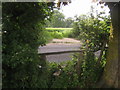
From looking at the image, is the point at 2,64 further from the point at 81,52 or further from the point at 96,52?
the point at 96,52

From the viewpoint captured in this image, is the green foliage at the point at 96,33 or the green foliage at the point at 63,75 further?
the green foliage at the point at 96,33

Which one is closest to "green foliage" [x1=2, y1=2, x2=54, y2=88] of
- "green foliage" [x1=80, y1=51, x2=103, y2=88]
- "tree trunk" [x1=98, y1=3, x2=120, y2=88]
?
"green foliage" [x1=80, y1=51, x2=103, y2=88]

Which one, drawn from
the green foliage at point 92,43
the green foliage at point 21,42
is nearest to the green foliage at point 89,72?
the green foliage at point 92,43

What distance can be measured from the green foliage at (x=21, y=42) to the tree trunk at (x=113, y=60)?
1655 millimetres

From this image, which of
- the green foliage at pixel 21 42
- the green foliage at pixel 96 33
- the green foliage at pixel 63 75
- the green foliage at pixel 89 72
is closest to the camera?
the green foliage at pixel 21 42

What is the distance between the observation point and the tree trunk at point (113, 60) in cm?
344

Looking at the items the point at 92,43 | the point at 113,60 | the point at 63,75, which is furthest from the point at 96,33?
the point at 63,75

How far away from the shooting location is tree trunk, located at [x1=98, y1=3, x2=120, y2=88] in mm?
3436

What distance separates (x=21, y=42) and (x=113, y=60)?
2.22 m

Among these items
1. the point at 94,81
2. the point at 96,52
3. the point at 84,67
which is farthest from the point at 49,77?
the point at 96,52

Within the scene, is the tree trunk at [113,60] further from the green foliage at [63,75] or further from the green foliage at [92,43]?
the green foliage at [63,75]

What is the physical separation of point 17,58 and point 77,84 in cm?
178

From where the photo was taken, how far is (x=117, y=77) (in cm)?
355

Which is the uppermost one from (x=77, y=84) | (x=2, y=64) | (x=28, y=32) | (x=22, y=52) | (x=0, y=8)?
(x=0, y=8)
